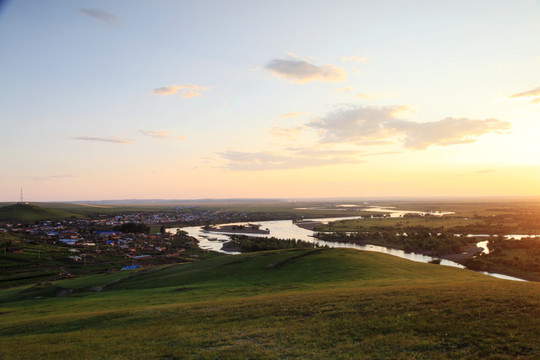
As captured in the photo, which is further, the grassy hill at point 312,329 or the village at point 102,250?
the village at point 102,250

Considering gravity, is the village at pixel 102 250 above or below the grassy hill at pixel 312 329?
below

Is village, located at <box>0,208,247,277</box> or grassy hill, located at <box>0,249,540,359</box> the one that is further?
village, located at <box>0,208,247,277</box>

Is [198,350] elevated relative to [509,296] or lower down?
lower down

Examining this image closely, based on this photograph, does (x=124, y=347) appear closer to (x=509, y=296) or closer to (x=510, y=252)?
(x=509, y=296)

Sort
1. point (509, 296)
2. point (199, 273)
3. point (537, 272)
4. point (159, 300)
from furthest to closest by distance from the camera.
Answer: point (537, 272), point (199, 273), point (159, 300), point (509, 296)

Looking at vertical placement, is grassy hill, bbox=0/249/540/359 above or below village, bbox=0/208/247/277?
above

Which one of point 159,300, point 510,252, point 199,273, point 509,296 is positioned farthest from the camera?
point 510,252

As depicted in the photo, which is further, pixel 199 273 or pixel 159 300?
pixel 199 273

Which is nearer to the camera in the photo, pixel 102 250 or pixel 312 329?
pixel 312 329

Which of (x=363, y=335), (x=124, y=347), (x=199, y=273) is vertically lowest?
(x=199, y=273)

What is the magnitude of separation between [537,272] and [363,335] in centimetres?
6353

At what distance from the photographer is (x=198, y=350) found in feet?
45.9

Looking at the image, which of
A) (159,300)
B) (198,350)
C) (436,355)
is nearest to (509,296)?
(436,355)

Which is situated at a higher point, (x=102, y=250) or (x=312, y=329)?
(x=312, y=329)
